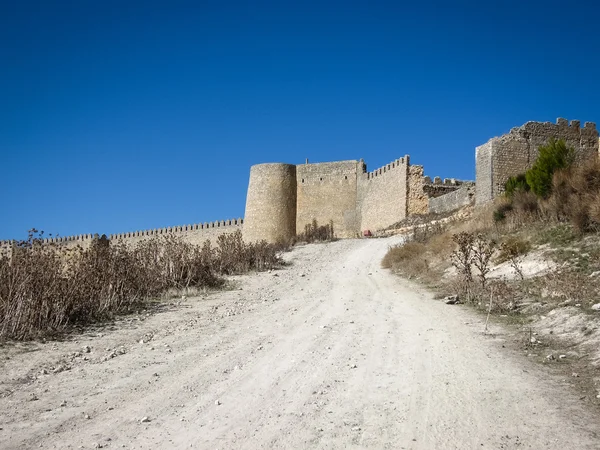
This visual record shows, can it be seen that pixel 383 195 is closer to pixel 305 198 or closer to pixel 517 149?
pixel 305 198

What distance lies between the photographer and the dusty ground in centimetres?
354

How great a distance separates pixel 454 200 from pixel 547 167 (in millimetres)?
10780

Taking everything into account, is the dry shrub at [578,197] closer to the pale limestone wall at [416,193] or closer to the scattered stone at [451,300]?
the scattered stone at [451,300]

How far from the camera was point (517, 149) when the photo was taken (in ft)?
66.4

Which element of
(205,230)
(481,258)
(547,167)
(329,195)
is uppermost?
(329,195)

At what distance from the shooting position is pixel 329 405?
4078 millimetres

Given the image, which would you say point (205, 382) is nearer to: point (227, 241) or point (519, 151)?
point (227, 241)

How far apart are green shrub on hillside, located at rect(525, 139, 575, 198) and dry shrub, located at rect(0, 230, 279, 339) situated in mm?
7776

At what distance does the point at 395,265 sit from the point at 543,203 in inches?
147

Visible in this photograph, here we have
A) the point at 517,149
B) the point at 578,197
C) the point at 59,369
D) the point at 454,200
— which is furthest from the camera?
the point at 454,200

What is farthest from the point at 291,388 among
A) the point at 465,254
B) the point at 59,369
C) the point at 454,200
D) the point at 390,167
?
the point at 390,167

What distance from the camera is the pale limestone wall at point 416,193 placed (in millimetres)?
28031

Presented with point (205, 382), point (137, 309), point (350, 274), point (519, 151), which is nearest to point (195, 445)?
point (205, 382)


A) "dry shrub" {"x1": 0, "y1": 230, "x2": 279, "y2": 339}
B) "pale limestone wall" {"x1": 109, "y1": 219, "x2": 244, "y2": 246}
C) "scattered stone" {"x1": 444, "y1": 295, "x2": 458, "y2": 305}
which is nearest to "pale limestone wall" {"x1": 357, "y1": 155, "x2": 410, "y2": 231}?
"pale limestone wall" {"x1": 109, "y1": 219, "x2": 244, "y2": 246}
